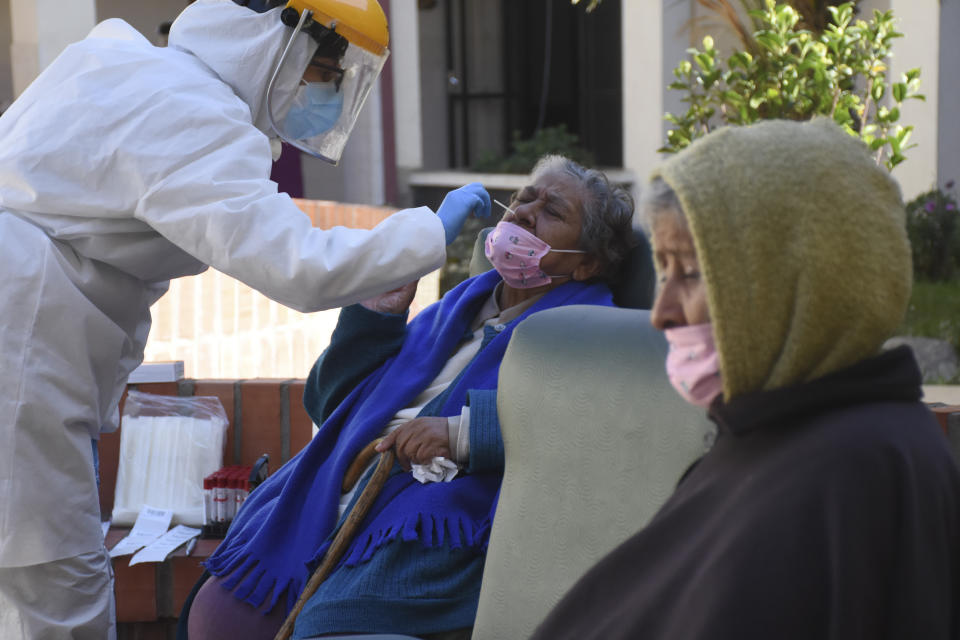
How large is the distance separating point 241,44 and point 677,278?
153cm

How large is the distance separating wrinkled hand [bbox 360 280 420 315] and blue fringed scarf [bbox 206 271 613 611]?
128 millimetres

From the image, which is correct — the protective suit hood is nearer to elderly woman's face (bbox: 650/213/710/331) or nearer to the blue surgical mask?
the blue surgical mask

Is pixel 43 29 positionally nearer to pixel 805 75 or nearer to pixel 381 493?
pixel 805 75

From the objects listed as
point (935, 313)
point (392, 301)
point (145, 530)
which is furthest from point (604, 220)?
point (935, 313)

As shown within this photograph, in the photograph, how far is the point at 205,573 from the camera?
9.53 feet

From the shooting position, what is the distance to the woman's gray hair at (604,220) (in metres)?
3.02

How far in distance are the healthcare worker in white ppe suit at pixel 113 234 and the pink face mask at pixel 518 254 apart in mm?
268

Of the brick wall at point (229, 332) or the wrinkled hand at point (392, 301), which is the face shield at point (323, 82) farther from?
the brick wall at point (229, 332)

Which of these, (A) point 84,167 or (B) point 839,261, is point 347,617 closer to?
(A) point 84,167

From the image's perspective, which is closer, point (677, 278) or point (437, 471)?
point (677, 278)

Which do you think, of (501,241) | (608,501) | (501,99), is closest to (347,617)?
(608,501)

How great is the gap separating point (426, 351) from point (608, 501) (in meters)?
0.93

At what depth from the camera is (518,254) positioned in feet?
9.86

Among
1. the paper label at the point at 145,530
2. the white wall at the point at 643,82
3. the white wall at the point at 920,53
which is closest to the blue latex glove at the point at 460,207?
the paper label at the point at 145,530
